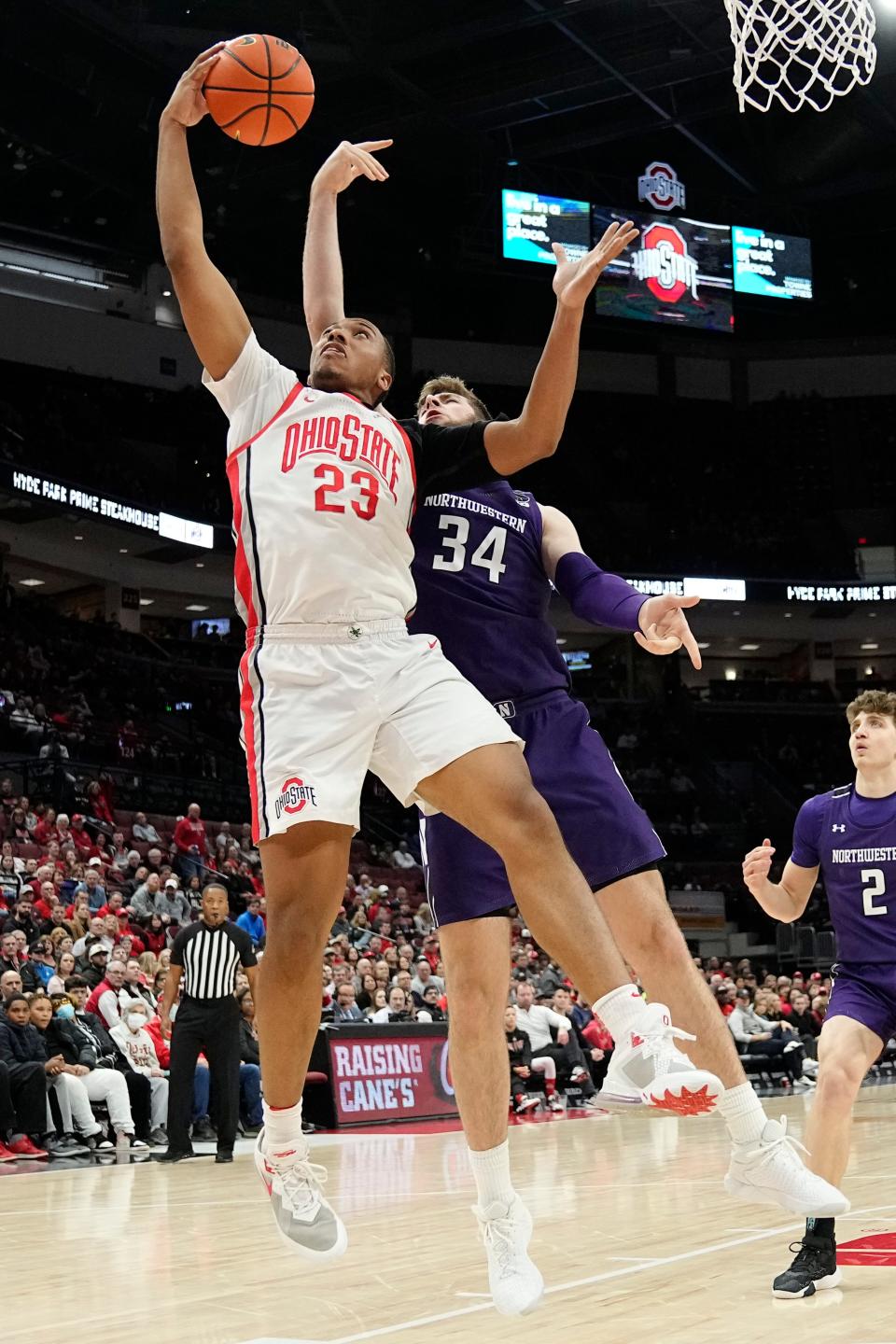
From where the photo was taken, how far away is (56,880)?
16297 millimetres

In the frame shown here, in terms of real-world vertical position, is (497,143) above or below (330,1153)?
above

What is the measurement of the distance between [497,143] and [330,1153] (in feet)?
76.8

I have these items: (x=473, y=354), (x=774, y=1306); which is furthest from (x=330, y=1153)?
(x=473, y=354)

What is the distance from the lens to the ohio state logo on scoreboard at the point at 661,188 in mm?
31047

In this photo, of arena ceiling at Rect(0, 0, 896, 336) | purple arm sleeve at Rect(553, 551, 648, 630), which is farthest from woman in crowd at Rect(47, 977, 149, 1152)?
arena ceiling at Rect(0, 0, 896, 336)

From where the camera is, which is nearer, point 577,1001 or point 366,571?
point 366,571

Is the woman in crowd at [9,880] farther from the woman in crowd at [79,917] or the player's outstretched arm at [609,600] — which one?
the player's outstretched arm at [609,600]

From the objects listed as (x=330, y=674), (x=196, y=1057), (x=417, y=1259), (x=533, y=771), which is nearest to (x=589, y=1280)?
(x=417, y=1259)

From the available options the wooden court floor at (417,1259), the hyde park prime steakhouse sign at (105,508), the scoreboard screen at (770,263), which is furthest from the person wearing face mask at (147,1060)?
the scoreboard screen at (770,263)

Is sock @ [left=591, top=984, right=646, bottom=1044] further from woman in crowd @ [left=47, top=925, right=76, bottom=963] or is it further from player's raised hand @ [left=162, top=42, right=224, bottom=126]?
woman in crowd @ [left=47, top=925, right=76, bottom=963]

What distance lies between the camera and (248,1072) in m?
13.1

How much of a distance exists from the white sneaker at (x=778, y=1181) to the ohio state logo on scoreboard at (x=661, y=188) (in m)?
29.4

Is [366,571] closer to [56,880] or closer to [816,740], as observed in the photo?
[56,880]

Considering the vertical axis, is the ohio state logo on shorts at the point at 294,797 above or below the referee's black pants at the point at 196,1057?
above
